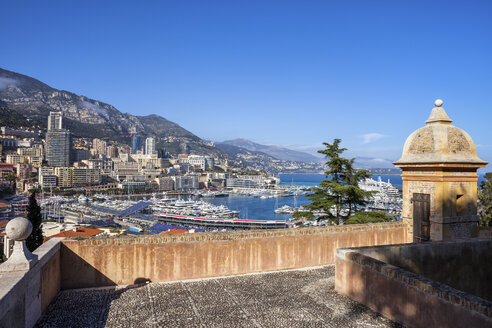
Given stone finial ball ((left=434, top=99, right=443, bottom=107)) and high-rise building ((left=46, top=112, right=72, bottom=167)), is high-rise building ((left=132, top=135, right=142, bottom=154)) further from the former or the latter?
stone finial ball ((left=434, top=99, right=443, bottom=107))

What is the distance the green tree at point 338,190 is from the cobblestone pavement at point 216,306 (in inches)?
217

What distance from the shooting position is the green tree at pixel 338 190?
33.5ft

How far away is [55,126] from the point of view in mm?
132000

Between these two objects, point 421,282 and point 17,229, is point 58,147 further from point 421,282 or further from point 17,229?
point 421,282

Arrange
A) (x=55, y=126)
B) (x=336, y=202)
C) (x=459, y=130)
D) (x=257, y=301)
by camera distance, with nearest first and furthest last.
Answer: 1. (x=257, y=301)
2. (x=459, y=130)
3. (x=336, y=202)
4. (x=55, y=126)

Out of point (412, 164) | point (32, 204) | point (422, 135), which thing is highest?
point (422, 135)

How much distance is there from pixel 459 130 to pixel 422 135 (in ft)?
2.06

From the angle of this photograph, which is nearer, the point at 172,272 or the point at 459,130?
the point at 172,272

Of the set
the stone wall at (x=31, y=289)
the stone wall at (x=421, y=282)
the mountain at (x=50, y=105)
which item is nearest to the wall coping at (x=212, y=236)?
the stone wall at (x=31, y=289)

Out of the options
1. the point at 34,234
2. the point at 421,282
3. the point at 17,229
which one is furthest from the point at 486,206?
the point at 34,234

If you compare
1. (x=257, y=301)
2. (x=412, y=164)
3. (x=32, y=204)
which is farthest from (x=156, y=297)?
(x=32, y=204)

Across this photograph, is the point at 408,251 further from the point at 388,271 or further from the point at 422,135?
the point at 422,135

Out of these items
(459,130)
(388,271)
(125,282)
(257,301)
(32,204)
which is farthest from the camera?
(32,204)

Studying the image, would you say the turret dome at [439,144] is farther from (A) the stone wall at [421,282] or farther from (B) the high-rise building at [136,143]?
(B) the high-rise building at [136,143]
